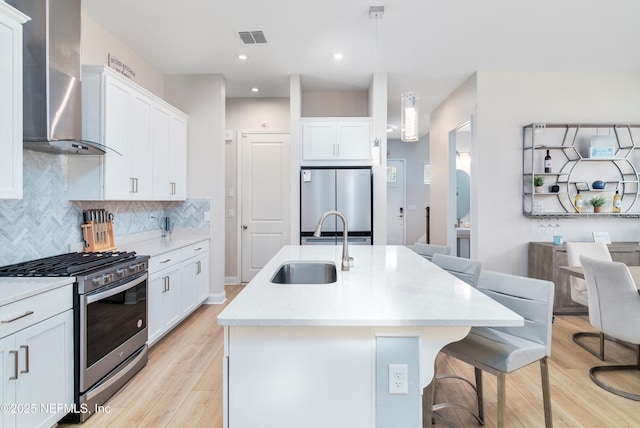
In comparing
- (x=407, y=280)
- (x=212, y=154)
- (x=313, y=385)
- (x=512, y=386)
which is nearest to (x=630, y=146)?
(x=512, y=386)

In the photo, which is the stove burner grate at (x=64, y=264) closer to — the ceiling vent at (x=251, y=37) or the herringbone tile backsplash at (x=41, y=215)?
the herringbone tile backsplash at (x=41, y=215)

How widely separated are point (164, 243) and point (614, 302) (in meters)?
3.88

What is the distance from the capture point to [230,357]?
1268 millimetres

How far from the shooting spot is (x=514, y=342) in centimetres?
162

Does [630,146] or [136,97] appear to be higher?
[136,97]

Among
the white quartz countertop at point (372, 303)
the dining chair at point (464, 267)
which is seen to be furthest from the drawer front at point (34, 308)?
the dining chair at point (464, 267)

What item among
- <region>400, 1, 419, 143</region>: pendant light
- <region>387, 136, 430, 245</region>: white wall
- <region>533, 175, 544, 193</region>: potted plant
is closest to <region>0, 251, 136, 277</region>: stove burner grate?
<region>400, 1, 419, 143</region>: pendant light

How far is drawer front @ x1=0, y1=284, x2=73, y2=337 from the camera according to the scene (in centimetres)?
151

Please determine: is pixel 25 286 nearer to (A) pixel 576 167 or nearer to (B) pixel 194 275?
(B) pixel 194 275

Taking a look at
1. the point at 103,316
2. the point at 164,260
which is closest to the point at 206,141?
the point at 164,260

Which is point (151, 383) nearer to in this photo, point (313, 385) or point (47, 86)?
point (313, 385)

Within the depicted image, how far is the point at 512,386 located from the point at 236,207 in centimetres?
416

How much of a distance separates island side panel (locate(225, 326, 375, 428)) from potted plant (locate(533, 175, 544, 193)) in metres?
3.80

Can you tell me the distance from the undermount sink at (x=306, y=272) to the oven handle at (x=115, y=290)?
1.11 m
